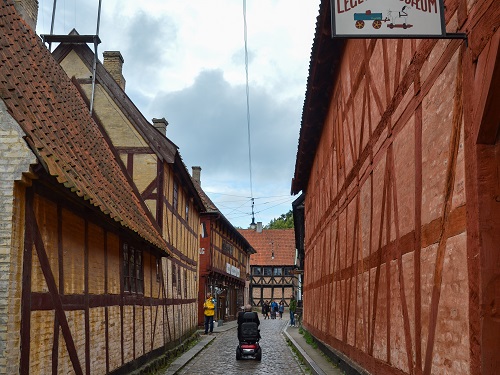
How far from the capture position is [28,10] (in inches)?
475

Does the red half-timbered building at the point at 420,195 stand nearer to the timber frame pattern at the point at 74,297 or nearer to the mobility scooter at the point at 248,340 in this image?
the mobility scooter at the point at 248,340

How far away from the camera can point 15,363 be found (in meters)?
6.71

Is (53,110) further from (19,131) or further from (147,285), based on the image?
(147,285)

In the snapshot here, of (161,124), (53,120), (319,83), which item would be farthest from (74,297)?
(161,124)

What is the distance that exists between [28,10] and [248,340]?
425 inches

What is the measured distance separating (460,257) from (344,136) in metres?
8.29

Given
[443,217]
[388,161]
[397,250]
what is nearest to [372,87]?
[388,161]

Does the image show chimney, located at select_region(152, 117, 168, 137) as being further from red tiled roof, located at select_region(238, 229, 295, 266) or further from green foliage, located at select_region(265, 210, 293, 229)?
green foliage, located at select_region(265, 210, 293, 229)

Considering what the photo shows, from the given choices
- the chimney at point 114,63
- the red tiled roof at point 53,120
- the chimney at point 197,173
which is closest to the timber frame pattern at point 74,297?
the red tiled roof at point 53,120

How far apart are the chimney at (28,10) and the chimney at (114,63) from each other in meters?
6.65

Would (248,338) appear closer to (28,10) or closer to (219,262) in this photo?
(28,10)

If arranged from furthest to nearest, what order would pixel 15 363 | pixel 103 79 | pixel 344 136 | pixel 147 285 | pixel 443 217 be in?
1. pixel 103 79
2. pixel 147 285
3. pixel 344 136
4. pixel 15 363
5. pixel 443 217

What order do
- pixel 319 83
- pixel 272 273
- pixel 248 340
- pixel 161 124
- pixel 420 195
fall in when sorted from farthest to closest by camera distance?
pixel 272 273 < pixel 161 124 < pixel 248 340 < pixel 319 83 < pixel 420 195

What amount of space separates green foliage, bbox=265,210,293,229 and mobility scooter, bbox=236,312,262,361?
260 ft
